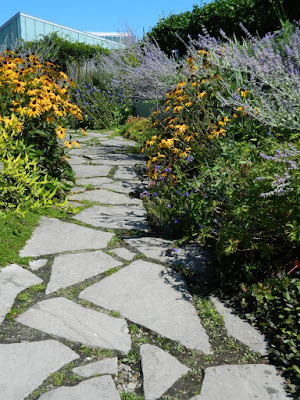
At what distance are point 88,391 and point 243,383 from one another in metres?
0.68

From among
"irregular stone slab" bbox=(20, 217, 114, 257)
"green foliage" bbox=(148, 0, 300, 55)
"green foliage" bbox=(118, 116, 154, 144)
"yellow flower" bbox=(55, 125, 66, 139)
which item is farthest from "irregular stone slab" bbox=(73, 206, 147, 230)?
"green foliage" bbox=(148, 0, 300, 55)

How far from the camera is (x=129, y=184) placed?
16.8 feet

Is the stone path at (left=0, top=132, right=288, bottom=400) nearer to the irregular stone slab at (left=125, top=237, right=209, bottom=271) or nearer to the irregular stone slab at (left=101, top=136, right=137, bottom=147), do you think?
the irregular stone slab at (left=125, top=237, right=209, bottom=271)

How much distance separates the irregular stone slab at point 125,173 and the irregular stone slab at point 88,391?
3.70 m

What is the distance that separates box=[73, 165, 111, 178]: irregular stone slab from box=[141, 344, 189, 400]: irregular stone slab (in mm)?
3565

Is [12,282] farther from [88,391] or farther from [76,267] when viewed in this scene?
[88,391]

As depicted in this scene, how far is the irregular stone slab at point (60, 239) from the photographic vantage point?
312cm

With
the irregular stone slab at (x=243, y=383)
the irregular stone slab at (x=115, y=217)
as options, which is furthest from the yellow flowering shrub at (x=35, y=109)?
the irregular stone slab at (x=243, y=383)

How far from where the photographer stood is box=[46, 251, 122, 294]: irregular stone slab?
267 centimetres

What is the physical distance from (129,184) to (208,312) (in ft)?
9.52

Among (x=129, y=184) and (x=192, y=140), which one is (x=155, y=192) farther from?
(x=129, y=184)

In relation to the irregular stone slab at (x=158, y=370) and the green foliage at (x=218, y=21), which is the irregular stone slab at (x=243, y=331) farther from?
the green foliage at (x=218, y=21)

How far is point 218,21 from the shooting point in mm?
9664

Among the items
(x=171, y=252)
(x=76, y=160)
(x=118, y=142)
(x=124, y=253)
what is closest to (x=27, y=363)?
(x=124, y=253)
